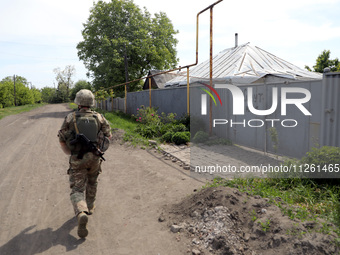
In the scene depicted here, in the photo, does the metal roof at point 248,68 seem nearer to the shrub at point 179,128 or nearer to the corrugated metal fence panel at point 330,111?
the shrub at point 179,128

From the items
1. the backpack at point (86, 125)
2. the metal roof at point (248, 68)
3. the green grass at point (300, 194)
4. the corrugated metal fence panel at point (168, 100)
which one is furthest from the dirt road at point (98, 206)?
the metal roof at point (248, 68)

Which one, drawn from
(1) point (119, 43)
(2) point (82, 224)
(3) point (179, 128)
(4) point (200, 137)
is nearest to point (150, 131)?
(3) point (179, 128)

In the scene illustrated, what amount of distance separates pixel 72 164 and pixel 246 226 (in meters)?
2.41

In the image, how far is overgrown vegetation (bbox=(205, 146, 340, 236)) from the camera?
11.1 ft

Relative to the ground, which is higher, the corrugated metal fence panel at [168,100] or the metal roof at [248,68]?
the metal roof at [248,68]

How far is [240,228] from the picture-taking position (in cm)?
331

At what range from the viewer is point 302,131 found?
6391mm

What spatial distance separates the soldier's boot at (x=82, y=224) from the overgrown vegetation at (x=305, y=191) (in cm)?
234

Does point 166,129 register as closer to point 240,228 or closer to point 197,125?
point 197,125

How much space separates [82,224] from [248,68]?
12.7 meters

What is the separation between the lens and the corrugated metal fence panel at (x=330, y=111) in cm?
540

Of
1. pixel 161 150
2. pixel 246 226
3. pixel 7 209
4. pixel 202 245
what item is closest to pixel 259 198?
pixel 246 226

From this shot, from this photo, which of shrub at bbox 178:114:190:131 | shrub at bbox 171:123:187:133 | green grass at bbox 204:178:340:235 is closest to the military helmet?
green grass at bbox 204:178:340:235

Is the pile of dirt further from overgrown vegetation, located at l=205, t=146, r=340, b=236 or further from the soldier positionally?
the soldier
